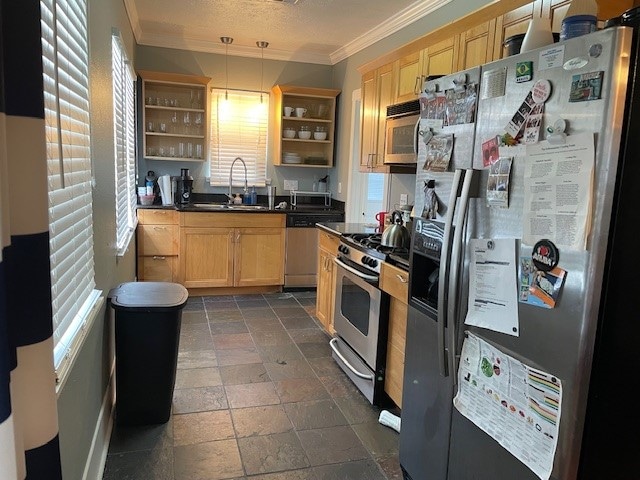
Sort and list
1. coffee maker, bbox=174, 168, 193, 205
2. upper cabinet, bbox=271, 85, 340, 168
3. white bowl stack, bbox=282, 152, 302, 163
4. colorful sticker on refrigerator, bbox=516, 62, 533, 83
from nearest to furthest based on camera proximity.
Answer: colorful sticker on refrigerator, bbox=516, 62, 533, 83 → coffee maker, bbox=174, 168, 193, 205 → upper cabinet, bbox=271, 85, 340, 168 → white bowl stack, bbox=282, 152, 302, 163

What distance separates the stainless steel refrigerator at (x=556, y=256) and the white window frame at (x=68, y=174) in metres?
1.27

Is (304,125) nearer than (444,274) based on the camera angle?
No

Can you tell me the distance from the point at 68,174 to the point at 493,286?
1.45m

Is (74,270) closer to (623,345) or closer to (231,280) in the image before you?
(623,345)

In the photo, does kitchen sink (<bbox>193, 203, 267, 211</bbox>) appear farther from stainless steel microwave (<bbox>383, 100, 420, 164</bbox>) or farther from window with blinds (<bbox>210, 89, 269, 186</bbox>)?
stainless steel microwave (<bbox>383, 100, 420, 164</bbox>)

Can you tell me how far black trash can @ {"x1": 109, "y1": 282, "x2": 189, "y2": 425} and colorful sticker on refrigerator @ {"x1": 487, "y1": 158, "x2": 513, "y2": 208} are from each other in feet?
5.30

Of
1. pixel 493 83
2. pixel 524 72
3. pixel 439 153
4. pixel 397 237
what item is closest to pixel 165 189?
pixel 397 237

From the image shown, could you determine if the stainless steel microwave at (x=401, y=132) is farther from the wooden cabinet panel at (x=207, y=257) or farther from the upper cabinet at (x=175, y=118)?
the upper cabinet at (x=175, y=118)

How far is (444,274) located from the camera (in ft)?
5.65

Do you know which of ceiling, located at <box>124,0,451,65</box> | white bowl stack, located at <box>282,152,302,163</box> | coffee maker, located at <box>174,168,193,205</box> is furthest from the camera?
white bowl stack, located at <box>282,152,302,163</box>

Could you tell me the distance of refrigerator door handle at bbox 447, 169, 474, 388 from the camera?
1614 millimetres

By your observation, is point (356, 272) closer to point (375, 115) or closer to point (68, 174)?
point (375, 115)

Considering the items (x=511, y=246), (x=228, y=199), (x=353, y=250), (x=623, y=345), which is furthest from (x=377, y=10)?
(x=623, y=345)

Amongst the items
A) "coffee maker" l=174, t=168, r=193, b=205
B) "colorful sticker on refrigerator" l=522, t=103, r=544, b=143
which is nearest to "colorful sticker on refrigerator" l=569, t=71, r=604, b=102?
"colorful sticker on refrigerator" l=522, t=103, r=544, b=143
